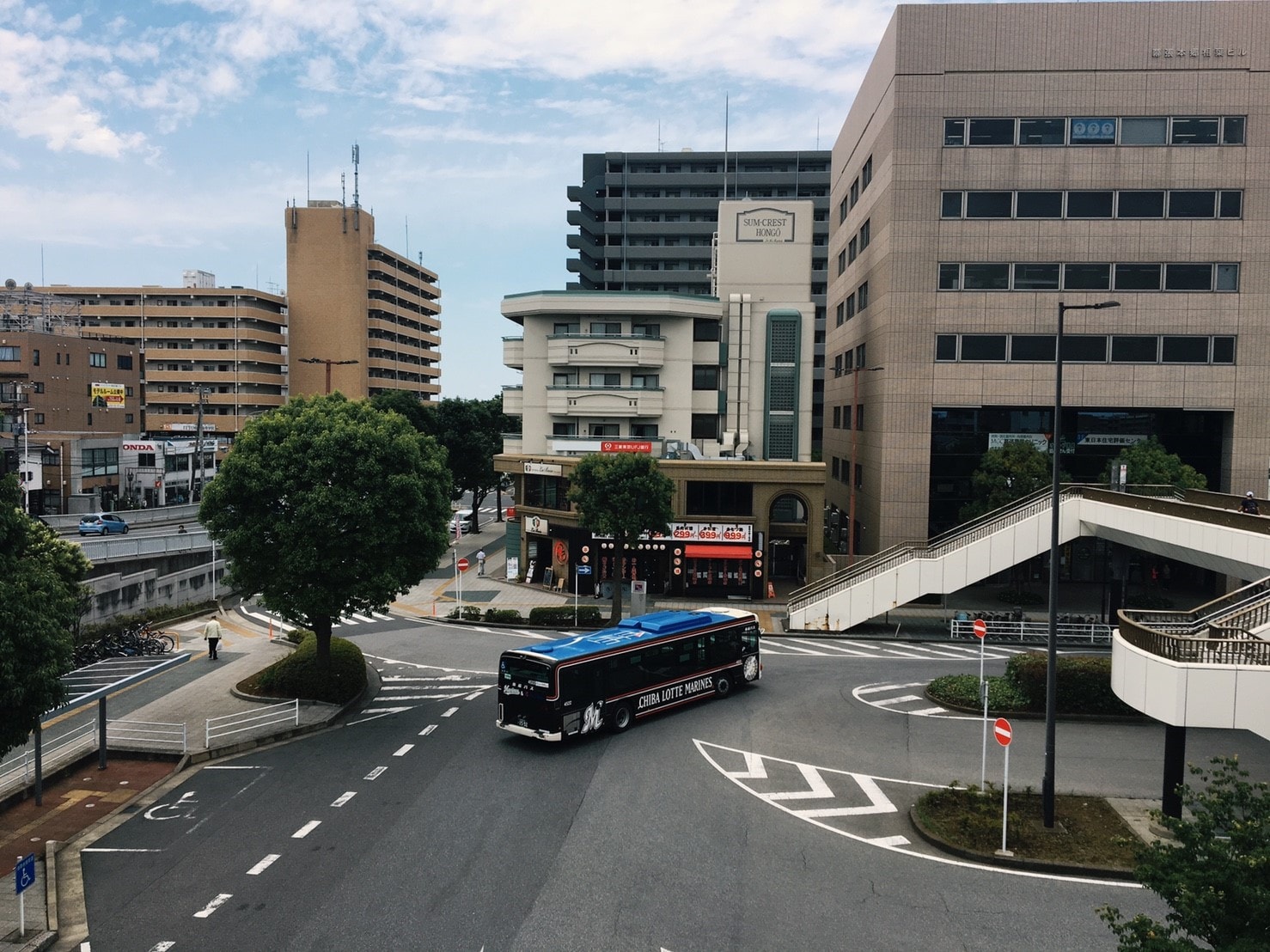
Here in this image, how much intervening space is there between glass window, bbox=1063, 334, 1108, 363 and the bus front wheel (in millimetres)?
36358

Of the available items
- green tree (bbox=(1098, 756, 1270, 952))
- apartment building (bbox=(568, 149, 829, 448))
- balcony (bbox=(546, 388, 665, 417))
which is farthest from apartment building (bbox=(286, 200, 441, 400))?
green tree (bbox=(1098, 756, 1270, 952))

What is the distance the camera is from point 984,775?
974 inches

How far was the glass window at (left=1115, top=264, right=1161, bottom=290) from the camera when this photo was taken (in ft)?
164

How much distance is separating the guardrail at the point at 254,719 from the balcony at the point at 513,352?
33402 millimetres

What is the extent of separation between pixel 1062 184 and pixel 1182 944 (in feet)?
158

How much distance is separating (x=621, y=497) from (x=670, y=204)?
292ft

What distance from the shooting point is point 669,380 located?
5822 centimetres

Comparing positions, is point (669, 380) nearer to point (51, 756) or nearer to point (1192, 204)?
point (1192, 204)

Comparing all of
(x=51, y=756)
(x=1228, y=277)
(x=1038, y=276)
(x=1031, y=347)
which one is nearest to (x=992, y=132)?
(x=1038, y=276)

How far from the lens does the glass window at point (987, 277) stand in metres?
51.3

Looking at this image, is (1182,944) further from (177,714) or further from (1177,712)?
(177,714)

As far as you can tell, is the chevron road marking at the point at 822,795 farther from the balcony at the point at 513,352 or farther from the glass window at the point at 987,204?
the glass window at the point at 987,204

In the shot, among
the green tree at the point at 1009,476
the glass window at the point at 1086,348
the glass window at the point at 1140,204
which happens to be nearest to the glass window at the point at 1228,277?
the glass window at the point at 1140,204

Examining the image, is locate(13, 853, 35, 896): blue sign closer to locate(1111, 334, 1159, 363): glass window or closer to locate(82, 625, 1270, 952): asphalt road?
locate(82, 625, 1270, 952): asphalt road
